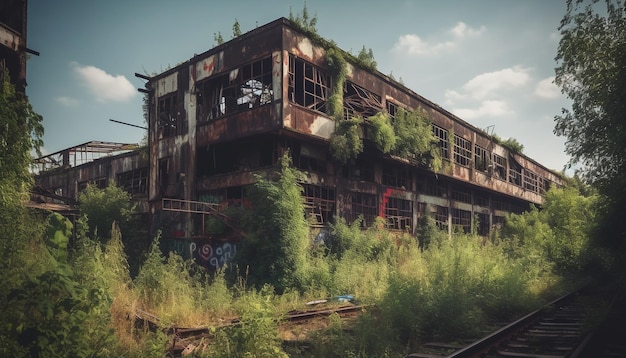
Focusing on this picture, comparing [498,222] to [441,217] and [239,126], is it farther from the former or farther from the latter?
[239,126]

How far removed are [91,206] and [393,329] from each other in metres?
15.3

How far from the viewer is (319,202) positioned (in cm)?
1702

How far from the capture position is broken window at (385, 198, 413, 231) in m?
20.9

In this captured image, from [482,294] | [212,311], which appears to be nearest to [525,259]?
[482,294]

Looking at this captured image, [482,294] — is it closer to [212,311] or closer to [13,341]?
[212,311]

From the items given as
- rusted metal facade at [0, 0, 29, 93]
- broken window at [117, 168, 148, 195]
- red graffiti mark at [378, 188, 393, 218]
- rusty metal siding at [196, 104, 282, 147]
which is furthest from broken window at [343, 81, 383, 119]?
rusted metal facade at [0, 0, 29, 93]

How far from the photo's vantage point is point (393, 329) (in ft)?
23.4

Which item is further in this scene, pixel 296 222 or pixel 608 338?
pixel 296 222

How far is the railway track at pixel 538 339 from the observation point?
5.90 meters

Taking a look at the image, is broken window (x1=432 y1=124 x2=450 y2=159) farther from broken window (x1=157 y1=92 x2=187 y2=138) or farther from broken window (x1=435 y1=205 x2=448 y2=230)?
broken window (x1=157 y1=92 x2=187 y2=138)

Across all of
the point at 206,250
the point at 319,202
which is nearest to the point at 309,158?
the point at 319,202

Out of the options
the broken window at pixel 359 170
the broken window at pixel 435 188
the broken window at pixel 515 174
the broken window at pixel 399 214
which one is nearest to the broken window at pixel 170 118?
the broken window at pixel 359 170

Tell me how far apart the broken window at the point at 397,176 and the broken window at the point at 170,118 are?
10354 mm

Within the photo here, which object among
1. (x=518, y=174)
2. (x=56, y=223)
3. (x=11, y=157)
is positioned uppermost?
(x=518, y=174)
